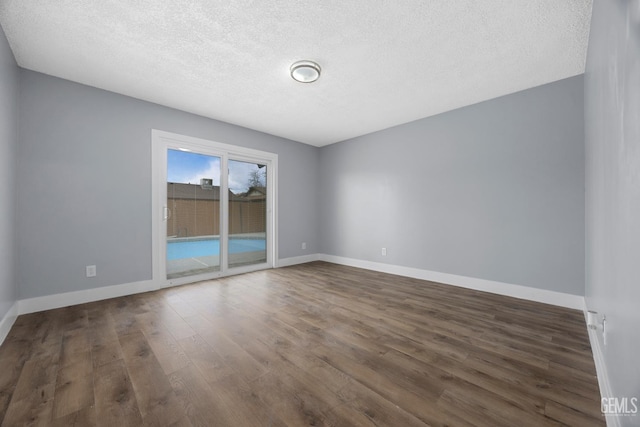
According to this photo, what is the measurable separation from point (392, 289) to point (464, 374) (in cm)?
180

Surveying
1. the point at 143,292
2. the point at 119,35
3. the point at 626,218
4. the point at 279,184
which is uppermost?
the point at 119,35

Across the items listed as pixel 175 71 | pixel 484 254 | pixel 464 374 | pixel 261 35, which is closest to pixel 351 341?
pixel 464 374

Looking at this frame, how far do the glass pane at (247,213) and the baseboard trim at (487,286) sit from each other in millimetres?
2099

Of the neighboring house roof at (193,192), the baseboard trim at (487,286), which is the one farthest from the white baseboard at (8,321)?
the baseboard trim at (487,286)

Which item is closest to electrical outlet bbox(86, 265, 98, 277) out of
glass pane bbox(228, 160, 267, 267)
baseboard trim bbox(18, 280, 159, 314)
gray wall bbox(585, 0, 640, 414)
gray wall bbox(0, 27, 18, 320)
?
baseboard trim bbox(18, 280, 159, 314)

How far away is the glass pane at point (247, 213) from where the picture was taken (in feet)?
14.0

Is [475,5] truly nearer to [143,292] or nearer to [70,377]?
Result: [70,377]

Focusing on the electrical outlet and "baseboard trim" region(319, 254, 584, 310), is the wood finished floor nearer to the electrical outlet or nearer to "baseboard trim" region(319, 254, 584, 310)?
"baseboard trim" region(319, 254, 584, 310)

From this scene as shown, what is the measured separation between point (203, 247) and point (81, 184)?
5.61 ft

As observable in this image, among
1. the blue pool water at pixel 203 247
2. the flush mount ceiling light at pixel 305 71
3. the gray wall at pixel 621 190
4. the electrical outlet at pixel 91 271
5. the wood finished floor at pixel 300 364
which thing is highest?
the flush mount ceiling light at pixel 305 71

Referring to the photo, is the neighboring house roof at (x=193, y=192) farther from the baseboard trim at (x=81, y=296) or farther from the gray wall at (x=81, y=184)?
the baseboard trim at (x=81, y=296)

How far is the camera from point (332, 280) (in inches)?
150

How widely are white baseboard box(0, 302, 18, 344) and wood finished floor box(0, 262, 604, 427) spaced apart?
52mm

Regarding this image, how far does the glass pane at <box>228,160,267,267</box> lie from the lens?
427 cm
